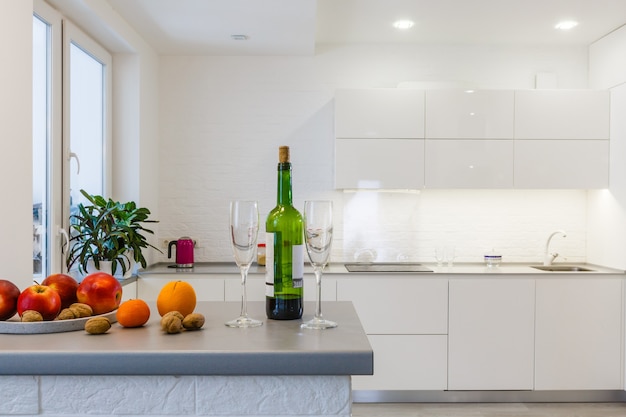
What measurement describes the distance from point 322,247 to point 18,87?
173cm

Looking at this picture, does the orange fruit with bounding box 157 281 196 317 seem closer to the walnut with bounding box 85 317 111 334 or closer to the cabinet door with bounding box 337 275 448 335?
the walnut with bounding box 85 317 111 334

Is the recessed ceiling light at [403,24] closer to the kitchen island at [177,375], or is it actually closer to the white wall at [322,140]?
the white wall at [322,140]

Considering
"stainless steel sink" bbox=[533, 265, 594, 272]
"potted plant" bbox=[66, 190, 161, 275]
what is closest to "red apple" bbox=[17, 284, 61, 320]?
"potted plant" bbox=[66, 190, 161, 275]

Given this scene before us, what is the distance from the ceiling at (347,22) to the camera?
358 cm

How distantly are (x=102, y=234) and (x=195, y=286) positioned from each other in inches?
29.9

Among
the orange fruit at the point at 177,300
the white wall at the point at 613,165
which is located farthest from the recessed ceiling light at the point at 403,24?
the orange fruit at the point at 177,300

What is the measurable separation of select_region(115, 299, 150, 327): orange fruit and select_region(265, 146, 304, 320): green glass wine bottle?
0.32 meters

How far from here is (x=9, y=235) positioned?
241cm

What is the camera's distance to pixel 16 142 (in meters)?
2.48

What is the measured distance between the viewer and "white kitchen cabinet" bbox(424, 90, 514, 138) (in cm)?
430

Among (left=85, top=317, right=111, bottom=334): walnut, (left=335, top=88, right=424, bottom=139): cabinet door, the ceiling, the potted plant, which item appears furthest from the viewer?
(left=335, top=88, right=424, bottom=139): cabinet door

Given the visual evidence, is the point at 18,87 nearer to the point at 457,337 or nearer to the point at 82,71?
the point at 82,71

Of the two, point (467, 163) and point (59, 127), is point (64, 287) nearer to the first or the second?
point (59, 127)

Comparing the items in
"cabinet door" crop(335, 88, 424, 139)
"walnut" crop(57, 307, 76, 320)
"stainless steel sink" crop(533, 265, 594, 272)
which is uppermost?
"cabinet door" crop(335, 88, 424, 139)
